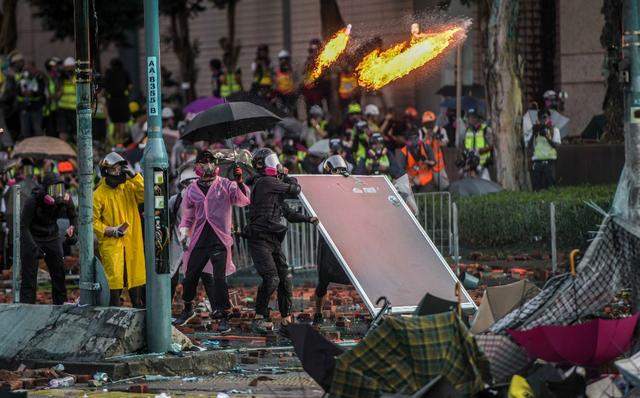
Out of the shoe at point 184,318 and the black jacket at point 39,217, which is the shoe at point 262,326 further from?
the black jacket at point 39,217

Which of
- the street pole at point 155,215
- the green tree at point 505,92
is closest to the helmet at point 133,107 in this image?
the green tree at point 505,92

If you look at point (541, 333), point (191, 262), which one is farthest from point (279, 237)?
point (541, 333)

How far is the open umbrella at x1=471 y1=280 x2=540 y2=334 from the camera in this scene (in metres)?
10.5

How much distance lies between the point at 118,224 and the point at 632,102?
17.6 feet

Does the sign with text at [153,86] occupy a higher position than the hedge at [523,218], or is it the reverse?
the sign with text at [153,86]

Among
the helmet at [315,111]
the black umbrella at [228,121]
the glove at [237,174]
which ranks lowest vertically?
the glove at [237,174]

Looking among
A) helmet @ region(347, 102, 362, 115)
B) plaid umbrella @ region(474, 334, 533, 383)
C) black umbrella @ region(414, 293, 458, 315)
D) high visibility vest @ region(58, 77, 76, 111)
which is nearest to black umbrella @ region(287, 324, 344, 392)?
black umbrella @ region(414, 293, 458, 315)

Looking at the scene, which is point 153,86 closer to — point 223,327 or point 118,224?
point 118,224

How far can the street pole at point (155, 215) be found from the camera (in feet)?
40.9

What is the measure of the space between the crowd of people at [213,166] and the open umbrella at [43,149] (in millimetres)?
157

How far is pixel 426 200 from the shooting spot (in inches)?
795

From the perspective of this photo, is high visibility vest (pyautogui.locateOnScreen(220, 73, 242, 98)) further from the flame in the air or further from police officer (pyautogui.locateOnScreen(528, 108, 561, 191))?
the flame in the air

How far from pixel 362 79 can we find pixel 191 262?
430cm

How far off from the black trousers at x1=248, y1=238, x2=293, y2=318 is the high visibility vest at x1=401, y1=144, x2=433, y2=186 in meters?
9.21
